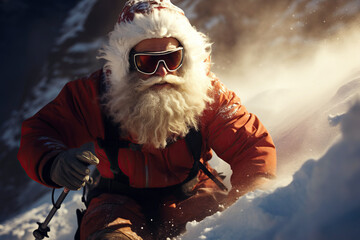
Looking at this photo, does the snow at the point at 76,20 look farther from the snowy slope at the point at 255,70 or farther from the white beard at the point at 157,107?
the white beard at the point at 157,107

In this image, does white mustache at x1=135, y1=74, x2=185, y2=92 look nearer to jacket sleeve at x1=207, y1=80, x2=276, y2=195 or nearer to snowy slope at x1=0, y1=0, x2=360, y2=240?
jacket sleeve at x1=207, y1=80, x2=276, y2=195

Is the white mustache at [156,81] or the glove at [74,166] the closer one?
the glove at [74,166]

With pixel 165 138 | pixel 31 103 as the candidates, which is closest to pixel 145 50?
pixel 165 138

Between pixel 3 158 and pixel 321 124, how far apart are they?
3029mm

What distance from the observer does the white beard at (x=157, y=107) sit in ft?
3.64

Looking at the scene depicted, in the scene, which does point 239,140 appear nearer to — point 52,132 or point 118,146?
point 118,146

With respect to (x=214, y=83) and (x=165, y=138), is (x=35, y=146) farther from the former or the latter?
(x=214, y=83)

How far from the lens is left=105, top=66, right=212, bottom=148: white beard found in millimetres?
1109

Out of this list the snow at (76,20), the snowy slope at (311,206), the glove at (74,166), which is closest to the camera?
the snowy slope at (311,206)

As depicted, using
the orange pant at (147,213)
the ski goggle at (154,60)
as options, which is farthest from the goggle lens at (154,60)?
the orange pant at (147,213)

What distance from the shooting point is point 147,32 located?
1.10 m

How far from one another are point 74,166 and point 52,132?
0.95 feet

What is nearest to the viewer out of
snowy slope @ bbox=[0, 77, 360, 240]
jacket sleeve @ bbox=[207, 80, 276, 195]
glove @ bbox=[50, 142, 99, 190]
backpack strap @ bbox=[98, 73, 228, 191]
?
snowy slope @ bbox=[0, 77, 360, 240]

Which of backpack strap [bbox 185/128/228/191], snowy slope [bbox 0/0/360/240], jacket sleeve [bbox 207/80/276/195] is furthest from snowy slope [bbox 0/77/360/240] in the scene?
backpack strap [bbox 185/128/228/191]
